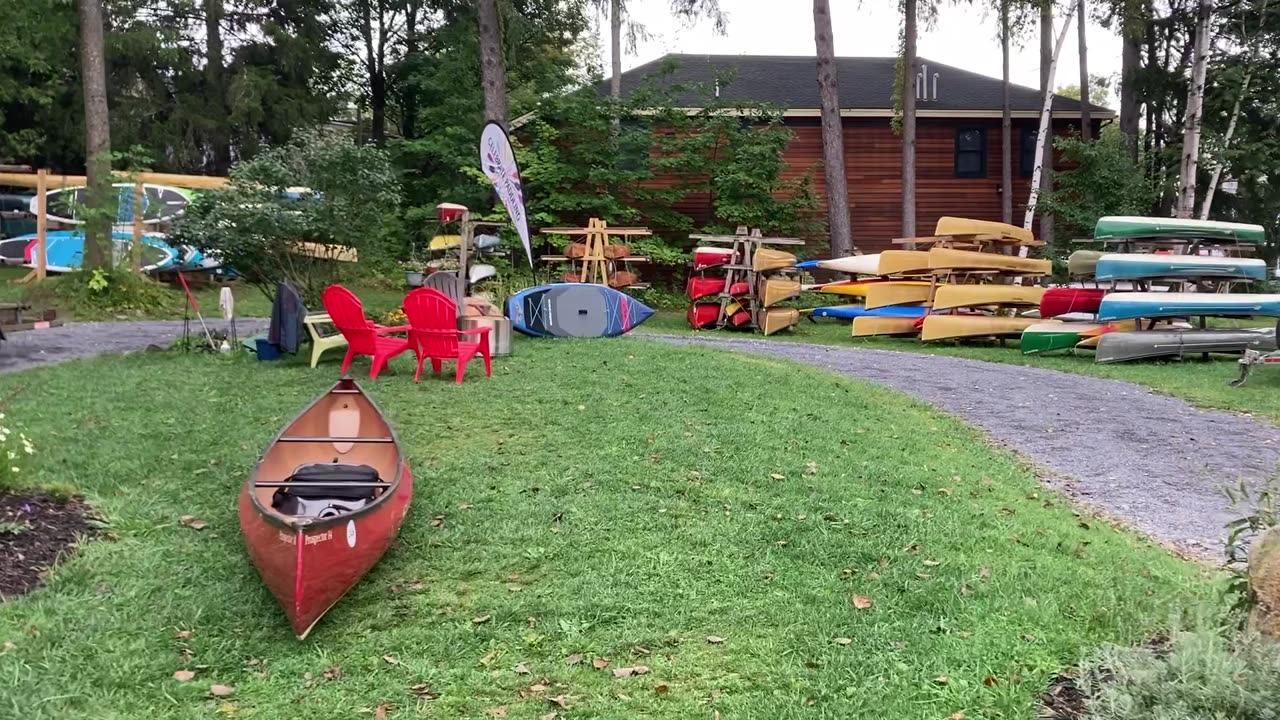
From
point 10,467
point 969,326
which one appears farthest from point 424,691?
point 969,326

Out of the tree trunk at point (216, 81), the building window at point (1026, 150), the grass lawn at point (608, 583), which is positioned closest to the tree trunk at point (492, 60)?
the tree trunk at point (216, 81)

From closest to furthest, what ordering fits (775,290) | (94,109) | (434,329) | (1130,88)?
(434,329) < (94,109) < (775,290) < (1130,88)

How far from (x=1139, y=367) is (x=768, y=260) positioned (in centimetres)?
629

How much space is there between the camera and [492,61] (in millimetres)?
19375

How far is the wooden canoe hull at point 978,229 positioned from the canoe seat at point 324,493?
13.1 meters

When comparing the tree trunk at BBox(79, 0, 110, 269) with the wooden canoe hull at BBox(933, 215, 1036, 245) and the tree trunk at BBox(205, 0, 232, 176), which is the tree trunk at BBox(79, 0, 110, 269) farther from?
the wooden canoe hull at BBox(933, 215, 1036, 245)

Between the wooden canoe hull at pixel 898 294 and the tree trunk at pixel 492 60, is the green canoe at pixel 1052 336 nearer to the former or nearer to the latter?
the wooden canoe hull at pixel 898 294

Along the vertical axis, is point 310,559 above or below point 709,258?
below

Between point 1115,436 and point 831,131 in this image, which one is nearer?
point 1115,436

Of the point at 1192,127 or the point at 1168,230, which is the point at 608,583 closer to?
the point at 1168,230

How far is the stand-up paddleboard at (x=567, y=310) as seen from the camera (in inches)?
515

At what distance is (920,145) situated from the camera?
24859 millimetres

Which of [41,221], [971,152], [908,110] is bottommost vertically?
[41,221]

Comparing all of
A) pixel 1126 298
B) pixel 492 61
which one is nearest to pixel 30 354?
pixel 492 61
